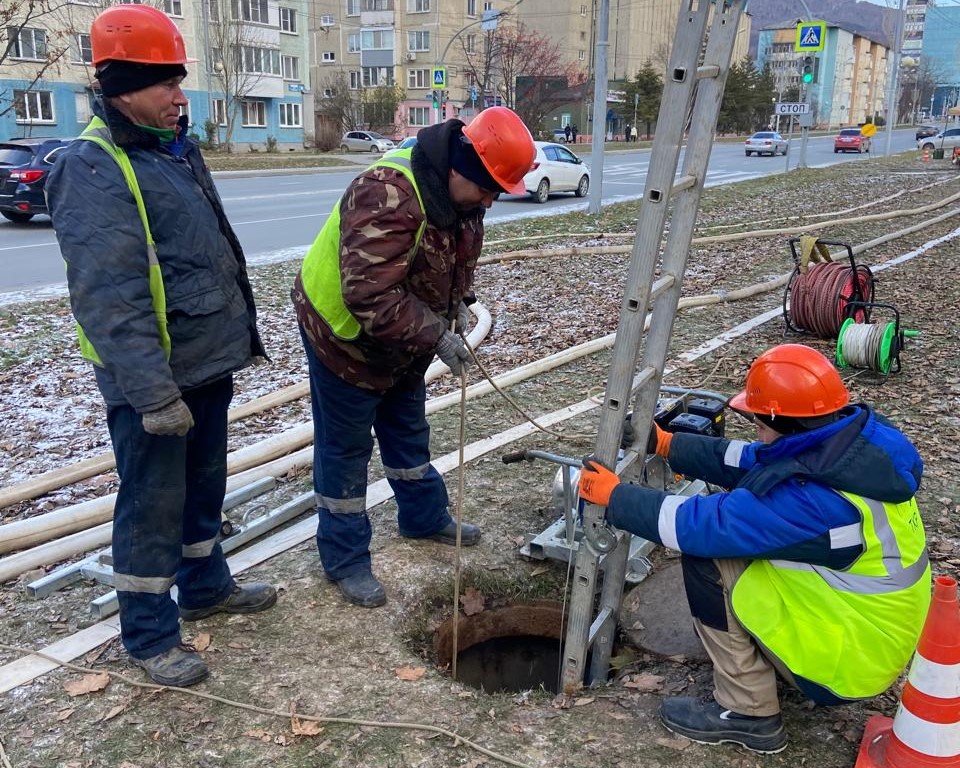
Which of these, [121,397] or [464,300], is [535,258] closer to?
[464,300]

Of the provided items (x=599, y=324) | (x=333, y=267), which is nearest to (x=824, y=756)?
(x=333, y=267)

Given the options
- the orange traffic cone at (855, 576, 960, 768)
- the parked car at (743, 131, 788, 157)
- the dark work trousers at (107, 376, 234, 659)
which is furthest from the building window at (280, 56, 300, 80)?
the orange traffic cone at (855, 576, 960, 768)

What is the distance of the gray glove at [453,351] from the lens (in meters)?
3.49

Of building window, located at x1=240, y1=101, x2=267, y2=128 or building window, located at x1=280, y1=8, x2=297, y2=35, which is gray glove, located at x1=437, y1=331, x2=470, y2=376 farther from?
building window, located at x1=280, y1=8, x2=297, y2=35

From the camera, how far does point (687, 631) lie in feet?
12.4

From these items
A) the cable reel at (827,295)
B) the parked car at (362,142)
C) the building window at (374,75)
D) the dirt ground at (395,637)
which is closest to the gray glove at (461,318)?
the dirt ground at (395,637)

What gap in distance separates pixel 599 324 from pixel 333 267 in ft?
18.0

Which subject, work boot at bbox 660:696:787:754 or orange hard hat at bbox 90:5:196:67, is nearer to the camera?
orange hard hat at bbox 90:5:196:67

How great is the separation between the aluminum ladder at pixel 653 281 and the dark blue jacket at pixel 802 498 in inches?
14.9

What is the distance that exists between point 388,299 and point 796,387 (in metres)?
1.49

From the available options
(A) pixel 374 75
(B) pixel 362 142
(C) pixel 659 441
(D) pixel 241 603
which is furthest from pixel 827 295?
(A) pixel 374 75

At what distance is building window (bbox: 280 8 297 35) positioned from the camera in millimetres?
54131

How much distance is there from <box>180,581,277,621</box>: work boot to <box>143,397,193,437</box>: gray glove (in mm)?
1079

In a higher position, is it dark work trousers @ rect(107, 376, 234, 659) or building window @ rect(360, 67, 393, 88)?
building window @ rect(360, 67, 393, 88)
